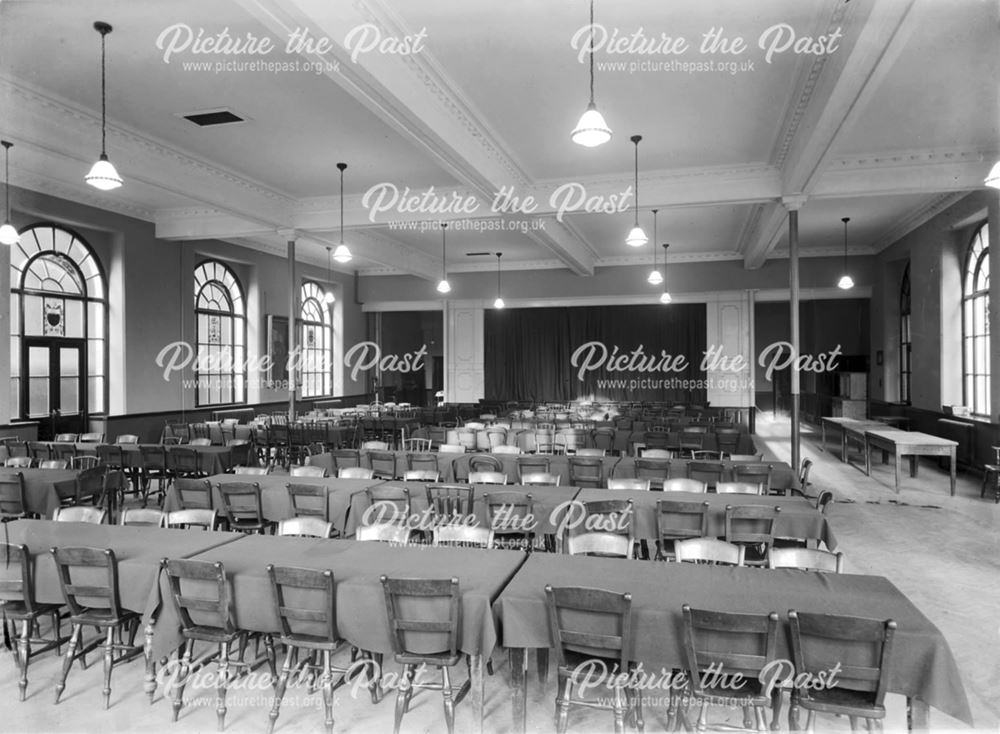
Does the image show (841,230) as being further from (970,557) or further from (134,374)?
(134,374)

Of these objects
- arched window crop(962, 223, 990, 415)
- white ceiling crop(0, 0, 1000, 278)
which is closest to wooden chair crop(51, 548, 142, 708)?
white ceiling crop(0, 0, 1000, 278)

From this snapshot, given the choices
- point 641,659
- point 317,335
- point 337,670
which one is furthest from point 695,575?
point 317,335

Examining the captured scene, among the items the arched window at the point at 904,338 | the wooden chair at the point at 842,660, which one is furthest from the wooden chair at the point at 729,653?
the arched window at the point at 904,338

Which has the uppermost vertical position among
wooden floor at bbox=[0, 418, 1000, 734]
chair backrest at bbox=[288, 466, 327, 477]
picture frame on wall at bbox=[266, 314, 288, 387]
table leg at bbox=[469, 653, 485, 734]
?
picture frame on wall at bbox=[266, 314, 288, 387]

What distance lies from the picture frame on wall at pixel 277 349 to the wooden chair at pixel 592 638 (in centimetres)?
1375

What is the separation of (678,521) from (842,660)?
2.25 metres

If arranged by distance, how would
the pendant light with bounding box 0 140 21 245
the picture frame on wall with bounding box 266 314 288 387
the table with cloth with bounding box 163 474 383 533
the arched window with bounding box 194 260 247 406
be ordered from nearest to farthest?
the table with cloth with bounding box 163 474 383 533, the pendant light with bounding box 0 140 21 245, the arched window with bounding box 194 260 247 406, the picture frame on wall with bounding box 266 314 288 387

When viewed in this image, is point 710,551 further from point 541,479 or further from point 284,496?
point 284,496

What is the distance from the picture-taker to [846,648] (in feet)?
8.59

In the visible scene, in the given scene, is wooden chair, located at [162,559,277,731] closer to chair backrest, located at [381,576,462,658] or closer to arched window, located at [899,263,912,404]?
chair backrest, located at [381,576,462,658]

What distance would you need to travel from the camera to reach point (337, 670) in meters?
3.55

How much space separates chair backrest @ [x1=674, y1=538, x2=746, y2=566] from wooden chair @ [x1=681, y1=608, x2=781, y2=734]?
0.96 m

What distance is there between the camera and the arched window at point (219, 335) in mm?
13766

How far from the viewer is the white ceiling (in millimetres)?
5180
